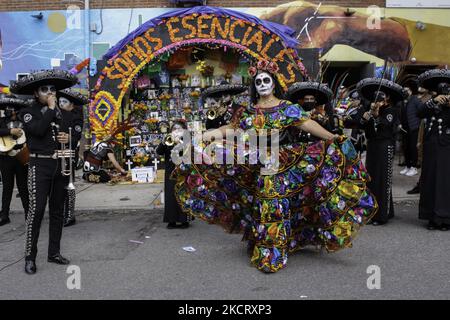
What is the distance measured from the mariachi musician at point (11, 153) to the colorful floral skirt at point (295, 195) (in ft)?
11.0

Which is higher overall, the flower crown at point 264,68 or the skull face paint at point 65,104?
the flower crown at point 264,68

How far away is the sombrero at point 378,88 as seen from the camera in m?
6.62

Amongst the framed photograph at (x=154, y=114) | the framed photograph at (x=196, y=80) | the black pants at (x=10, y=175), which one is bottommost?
the black pants at (x=10, y=175)

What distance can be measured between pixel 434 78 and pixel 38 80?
482 cm

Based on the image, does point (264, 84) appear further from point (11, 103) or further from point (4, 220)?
point (4, 220)

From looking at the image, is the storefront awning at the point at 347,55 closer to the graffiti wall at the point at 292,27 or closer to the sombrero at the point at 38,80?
the graffiti wall at the point at 292,27

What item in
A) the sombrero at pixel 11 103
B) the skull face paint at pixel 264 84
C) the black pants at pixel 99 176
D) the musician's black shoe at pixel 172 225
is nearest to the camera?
the skull face paint at pixel 264 84

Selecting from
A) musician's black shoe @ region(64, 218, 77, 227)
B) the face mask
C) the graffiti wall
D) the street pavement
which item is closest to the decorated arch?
the graffiti wall

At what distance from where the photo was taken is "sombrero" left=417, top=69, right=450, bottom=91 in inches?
246

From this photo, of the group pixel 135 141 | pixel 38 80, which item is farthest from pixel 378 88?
pixel 135 141

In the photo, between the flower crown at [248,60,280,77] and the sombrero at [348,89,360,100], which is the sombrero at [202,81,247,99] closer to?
the sombrero at [348,89,360,100]

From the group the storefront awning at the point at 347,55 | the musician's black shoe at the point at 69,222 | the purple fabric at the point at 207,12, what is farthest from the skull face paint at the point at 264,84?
the storefront awning at the point at 347,55

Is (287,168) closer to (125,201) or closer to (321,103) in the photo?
(321,103)
